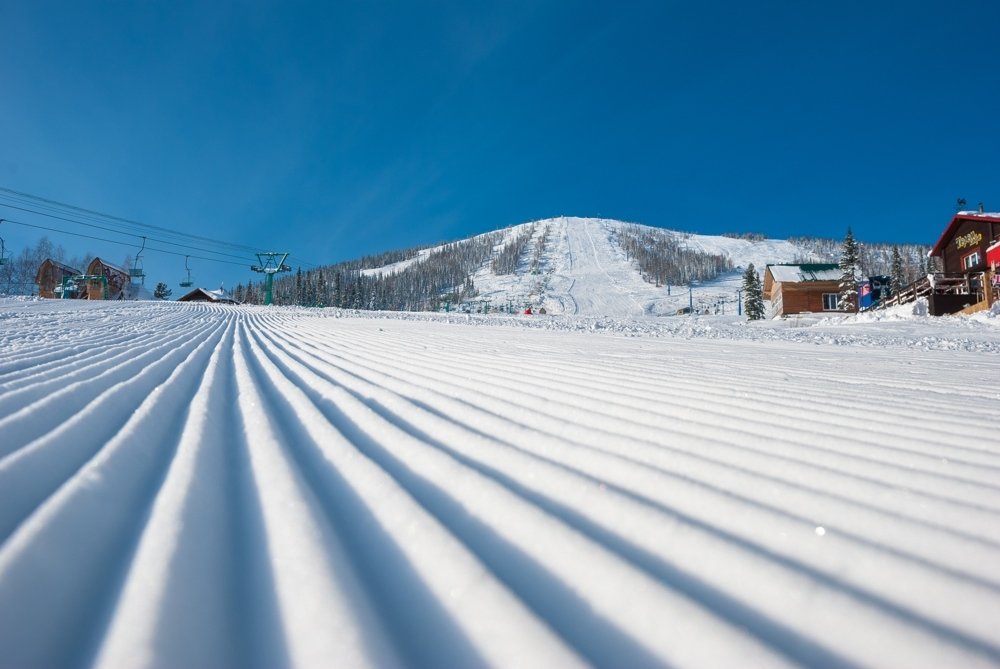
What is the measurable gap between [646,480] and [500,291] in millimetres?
89165

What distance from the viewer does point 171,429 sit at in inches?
90.7

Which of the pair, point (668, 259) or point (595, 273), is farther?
point (668, 259)

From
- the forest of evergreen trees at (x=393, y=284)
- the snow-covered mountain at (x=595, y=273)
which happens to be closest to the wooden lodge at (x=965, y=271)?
the snow-covered mountain at (x=595, y=273)

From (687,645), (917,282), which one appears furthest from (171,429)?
(917,282)

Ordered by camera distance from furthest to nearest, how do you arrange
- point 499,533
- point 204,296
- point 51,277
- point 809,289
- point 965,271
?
point 204,296 → point 51,277 → point 809,289 → point 965,271 → point 499,533

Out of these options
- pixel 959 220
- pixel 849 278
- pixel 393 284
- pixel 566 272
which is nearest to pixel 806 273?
pixel 849 278

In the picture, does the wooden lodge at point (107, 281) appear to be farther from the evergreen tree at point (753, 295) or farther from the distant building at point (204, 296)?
the evergreen tree at point (753, 295)

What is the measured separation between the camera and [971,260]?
73.4 feet

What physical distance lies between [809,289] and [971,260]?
10082 mm

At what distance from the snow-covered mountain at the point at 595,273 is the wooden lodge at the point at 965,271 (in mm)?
20633

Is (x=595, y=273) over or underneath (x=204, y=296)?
over

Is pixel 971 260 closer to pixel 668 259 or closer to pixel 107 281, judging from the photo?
pixel 107 281

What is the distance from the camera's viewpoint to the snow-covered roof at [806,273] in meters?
32.6

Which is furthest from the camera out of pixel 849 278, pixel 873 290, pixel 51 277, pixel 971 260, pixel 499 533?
pixel 51 277
